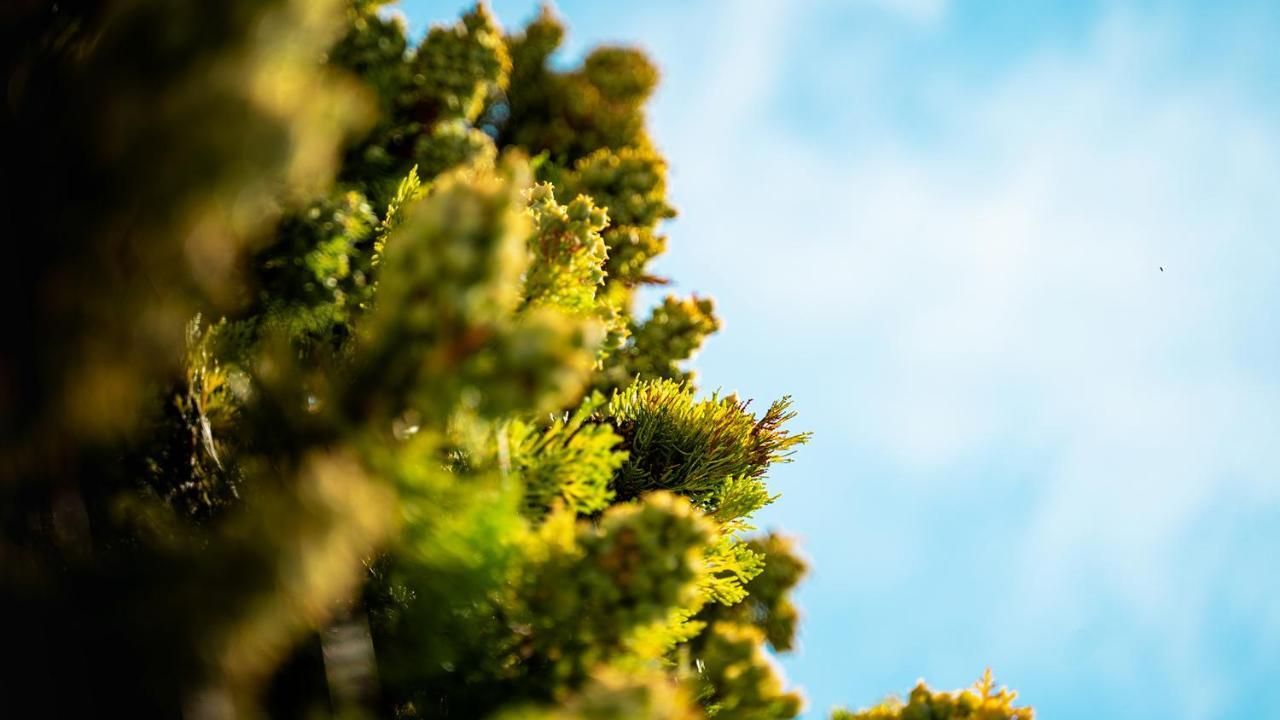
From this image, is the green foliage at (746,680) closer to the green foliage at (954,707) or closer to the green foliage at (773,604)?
the green foliage at (954,707)

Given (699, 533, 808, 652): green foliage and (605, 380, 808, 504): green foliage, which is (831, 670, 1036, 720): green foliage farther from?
(699, 533, 808, 652): green foliage

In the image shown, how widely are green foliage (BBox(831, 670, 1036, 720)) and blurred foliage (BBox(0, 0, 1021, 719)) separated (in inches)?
6.0

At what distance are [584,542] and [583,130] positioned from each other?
182cm

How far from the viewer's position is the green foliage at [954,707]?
0.97 m

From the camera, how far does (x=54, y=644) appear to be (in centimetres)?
66

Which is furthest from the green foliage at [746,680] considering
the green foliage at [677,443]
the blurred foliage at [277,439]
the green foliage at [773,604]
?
the green foliage at [773,604]

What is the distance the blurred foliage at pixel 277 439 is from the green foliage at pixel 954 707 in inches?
6.0

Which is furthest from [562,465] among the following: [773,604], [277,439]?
[773,604]

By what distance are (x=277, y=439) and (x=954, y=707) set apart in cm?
81

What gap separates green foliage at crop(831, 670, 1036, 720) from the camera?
3.20 feet

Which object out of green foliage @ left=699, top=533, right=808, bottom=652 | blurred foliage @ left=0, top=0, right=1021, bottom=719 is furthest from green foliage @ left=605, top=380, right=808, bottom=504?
green foliage @ left=699, top=533, right=808, bottom=652

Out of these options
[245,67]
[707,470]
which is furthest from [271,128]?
[707,470]

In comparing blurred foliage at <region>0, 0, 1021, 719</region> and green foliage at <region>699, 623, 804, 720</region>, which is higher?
blurred foliage at <region>0, 0, 1021, 719</region>

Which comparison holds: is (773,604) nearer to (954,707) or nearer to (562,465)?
(954,707)
